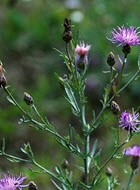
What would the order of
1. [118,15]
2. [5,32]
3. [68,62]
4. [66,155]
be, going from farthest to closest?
1. [5,32]
2. [118,15]
3. [66,155]
4. [68,62]

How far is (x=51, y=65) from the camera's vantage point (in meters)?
4.41

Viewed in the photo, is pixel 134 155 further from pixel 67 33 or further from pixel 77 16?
pixel 77 16

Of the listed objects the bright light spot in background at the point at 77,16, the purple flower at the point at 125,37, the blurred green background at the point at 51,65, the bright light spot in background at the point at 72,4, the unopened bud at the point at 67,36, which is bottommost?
the unopened bud at the point at 67,36

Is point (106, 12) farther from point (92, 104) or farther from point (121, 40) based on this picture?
point (121, 40)

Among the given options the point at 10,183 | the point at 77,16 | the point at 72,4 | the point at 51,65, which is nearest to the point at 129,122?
the point at 10,183

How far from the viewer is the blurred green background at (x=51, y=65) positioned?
3.43 m

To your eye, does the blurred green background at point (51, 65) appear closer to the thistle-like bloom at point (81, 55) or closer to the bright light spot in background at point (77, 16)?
the bright light spot in background at point (77, 16)

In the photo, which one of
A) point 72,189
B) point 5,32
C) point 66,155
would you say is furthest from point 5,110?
point 72,189

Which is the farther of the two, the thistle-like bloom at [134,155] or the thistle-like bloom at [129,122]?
the thistle-like bloom at [134,155]

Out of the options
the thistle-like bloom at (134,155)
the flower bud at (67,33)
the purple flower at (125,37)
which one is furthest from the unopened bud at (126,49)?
the thistle-like bloom at (134,155)

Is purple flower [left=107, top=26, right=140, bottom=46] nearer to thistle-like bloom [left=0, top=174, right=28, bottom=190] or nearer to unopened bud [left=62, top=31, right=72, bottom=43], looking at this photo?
unopened bud [left=62, top=31, right=72, bottom=43]

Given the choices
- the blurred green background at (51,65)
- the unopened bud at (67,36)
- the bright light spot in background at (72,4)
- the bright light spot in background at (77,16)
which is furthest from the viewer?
the bright light spot in background at (72,4)

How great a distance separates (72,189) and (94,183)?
65mm

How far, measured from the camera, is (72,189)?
1535 millimetres
